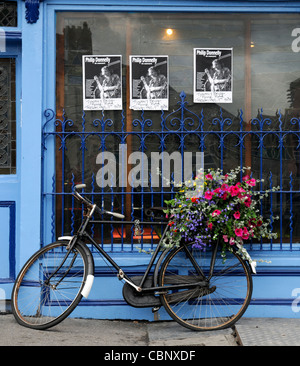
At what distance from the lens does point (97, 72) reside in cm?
533

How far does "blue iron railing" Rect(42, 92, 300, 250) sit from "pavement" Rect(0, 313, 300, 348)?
0.79 m

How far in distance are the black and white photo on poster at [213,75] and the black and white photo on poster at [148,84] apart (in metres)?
0.36

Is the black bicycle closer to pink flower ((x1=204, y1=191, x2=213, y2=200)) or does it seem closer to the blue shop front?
the blue shop front

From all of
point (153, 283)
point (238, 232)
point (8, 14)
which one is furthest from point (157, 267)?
point (8, 14)

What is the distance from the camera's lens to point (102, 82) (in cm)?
532

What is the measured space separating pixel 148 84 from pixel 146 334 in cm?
252

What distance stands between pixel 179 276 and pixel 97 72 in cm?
227

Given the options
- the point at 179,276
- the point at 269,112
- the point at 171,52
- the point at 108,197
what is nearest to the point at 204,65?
the point at 171,52

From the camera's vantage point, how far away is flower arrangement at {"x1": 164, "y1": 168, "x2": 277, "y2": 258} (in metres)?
4.61

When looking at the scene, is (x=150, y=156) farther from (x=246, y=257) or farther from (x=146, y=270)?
(x=246, y=257)

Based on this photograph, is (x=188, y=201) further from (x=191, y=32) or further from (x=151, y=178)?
(x=191, y=32)

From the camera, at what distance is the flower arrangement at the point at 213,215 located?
15.1 feet

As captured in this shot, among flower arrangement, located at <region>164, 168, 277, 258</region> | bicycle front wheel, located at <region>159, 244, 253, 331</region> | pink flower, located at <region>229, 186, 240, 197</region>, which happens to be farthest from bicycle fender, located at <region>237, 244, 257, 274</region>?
pink flower, located at <region>229, 186, 240, 197</region>
